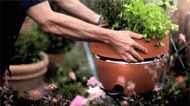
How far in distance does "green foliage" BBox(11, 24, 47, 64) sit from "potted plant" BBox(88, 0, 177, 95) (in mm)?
2086

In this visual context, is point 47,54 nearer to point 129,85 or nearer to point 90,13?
point 90,13

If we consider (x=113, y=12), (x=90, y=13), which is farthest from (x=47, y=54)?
(x=113, y=12)

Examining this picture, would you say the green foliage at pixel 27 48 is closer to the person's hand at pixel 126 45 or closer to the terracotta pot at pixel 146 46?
the terracotta pot at pixel 146 46

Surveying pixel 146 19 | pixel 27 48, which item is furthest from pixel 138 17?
pixel 27 48

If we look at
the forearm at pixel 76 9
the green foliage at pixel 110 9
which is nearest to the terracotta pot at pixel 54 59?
the forearm at pixel 76 9

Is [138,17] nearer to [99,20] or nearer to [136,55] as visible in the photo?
[136,55]

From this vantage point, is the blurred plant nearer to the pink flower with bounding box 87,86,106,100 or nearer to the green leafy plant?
the green leafy plant

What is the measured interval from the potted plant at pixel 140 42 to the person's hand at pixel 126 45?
4 centimetres

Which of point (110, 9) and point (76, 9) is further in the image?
point (76, 9)

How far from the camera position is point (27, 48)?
4.76 m

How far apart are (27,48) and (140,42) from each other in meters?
2.34

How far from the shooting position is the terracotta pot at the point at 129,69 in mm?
2641

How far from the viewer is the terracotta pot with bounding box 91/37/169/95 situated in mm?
2641

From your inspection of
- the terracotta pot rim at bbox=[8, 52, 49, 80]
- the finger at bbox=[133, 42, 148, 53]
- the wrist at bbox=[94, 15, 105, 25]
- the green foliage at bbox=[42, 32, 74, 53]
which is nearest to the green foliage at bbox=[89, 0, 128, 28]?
the wrist at bbox=[94, 15, 105, 25]
